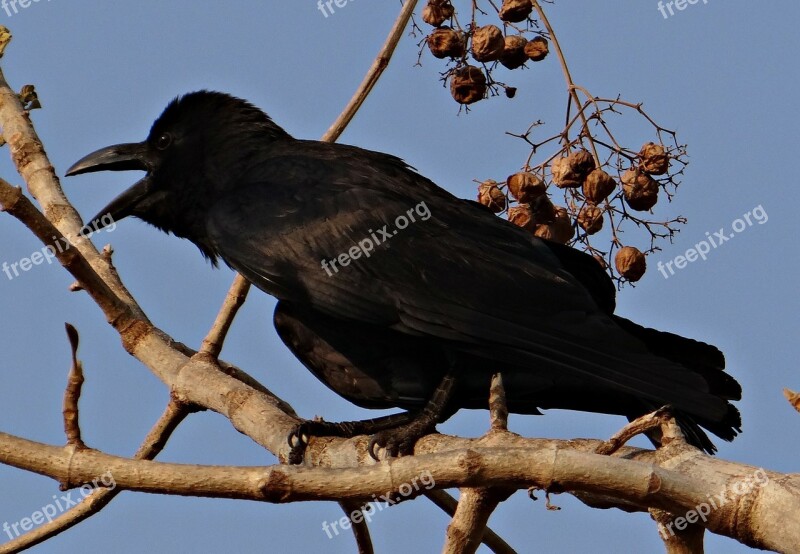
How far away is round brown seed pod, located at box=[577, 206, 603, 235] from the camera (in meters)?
4.43

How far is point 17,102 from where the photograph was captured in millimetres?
5414

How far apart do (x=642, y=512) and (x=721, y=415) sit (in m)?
0.70

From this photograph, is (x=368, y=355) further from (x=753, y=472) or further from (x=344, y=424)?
(x=753, y=472)

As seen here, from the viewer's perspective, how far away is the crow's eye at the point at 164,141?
539cm

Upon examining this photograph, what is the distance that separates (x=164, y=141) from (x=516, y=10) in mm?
1791

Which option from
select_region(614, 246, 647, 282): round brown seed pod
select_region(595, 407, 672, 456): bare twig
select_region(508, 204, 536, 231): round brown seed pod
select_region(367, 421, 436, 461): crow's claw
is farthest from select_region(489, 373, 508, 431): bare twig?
select_region(508, 204, 536, 231): round brown seed pod

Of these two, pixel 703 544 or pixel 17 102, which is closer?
pixel 703 544

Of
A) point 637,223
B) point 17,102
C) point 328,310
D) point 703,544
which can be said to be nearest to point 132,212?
point 17,102

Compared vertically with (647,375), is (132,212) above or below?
above

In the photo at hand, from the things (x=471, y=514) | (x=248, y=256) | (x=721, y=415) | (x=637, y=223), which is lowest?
(x=471, y=514)

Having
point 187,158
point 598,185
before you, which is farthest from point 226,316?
point 598,185

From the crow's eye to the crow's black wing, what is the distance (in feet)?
1.79

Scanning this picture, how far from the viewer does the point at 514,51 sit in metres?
4.66

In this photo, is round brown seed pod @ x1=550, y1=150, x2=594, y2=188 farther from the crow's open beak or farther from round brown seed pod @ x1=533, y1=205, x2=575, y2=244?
the crow's open beak
